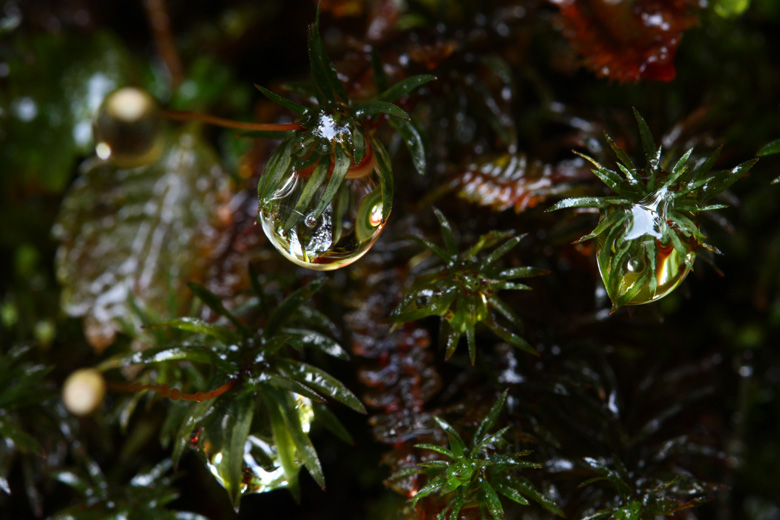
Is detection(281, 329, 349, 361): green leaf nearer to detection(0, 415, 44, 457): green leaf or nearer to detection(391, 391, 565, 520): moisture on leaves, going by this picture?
detection(391, 391, 565, 520): moisture on leaves

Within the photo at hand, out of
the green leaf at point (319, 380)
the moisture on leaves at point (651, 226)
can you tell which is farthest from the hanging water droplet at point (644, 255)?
the green leaf at point (319, 380)

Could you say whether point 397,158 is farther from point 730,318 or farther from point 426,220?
point 730,318

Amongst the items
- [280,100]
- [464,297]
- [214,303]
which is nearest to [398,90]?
[280,100]

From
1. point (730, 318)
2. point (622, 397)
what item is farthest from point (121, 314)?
point (730, 318)

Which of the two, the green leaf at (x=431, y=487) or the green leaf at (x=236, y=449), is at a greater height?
the green leaf at (x=236, y=449)

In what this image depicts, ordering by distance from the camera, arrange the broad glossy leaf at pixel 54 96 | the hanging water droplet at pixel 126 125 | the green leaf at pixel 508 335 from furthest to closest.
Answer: the broad glossy leaf at pixel 54 96
the hanging water droplet at pixel 126 125
the green leaf at pixel 508 335

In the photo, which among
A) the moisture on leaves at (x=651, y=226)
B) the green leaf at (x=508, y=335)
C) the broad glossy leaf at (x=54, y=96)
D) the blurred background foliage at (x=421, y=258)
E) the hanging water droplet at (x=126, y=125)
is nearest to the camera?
the moisture on leaves at (x=651, y=226)

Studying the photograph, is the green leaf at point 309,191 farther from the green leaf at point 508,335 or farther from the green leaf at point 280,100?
the green leaf at point 508,335
